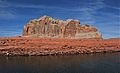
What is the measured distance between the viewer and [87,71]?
31.8 m

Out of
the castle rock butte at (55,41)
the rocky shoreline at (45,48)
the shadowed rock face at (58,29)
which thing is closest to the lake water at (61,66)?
the rocky shoreline at (45,48)

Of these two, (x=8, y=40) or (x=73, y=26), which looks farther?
(x=73, y=26)

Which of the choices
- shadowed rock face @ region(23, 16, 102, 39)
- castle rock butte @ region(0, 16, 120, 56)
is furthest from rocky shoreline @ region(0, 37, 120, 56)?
shadowed rock face @ region(23, 16, 102, 39)

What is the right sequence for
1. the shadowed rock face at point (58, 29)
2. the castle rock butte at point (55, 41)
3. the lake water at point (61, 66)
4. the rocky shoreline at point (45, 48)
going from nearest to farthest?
the lake water at point (61, 66)
the rocky shoreline at point (45, 48)
the castle rock butte at point (55, 41)
the shadowed rock face at point (58, 29)

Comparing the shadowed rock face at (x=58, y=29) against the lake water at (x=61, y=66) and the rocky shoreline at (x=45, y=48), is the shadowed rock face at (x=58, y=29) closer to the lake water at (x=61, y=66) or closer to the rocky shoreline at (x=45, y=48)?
the rocky shoreline at (x=45, y=48)

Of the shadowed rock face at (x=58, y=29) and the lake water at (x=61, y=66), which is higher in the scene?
the shadowed rock face at (x=58, y=29)

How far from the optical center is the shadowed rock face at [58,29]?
285 feet

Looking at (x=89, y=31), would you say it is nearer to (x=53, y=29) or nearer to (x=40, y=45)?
(x=53, y=29)

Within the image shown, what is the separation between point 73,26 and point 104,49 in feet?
89.7

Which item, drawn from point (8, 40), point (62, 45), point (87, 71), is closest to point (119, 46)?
point (62, 45)

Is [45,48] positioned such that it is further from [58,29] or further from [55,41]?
[58,29]

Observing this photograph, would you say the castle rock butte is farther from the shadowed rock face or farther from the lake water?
the lake water

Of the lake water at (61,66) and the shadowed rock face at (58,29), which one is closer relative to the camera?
the lake water at (61,66)

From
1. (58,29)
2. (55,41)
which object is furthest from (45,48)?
(58,29)
